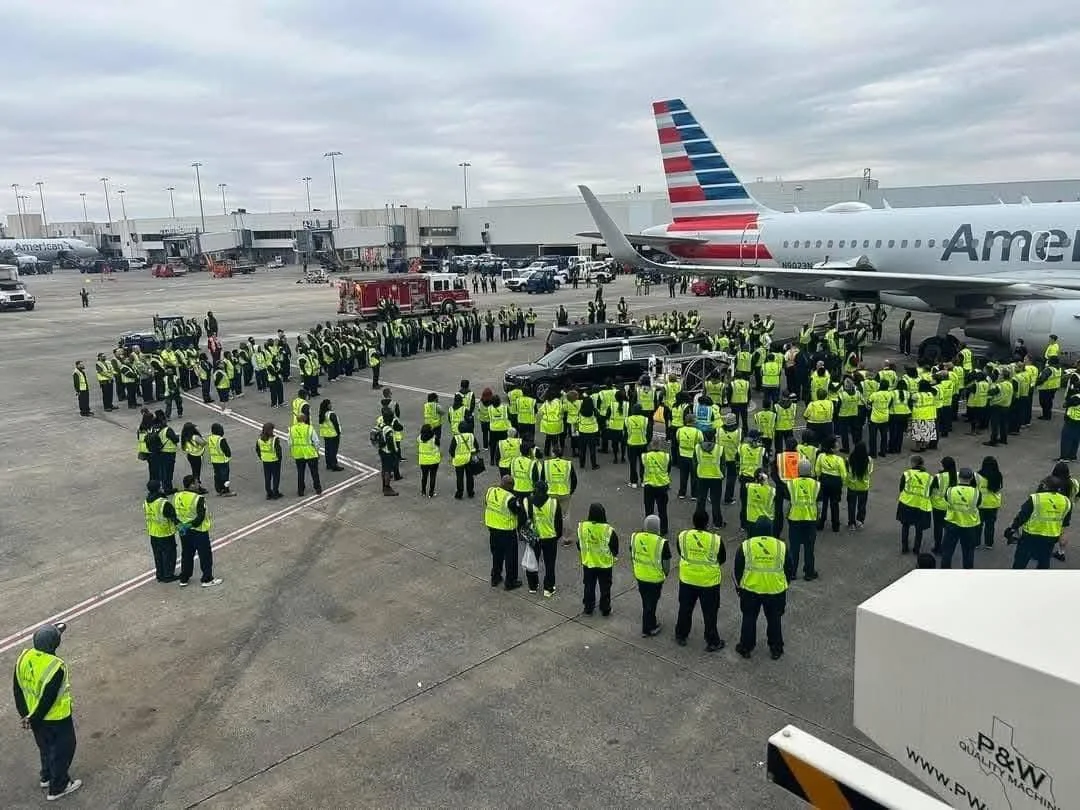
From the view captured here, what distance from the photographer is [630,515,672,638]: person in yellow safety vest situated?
8156mm

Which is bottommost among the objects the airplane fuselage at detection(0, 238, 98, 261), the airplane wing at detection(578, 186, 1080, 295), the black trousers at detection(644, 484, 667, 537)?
the black trousers at detection(644, 484, 667, 537)

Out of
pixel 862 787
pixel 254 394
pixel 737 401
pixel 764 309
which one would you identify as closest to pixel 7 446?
pixel 254 394

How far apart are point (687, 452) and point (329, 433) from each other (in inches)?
276

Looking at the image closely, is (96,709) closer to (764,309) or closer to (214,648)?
(214,648)

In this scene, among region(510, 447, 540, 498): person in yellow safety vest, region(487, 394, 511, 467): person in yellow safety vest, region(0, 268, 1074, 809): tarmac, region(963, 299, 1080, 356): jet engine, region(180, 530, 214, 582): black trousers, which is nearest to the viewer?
region(0, 268, 1074, 809): tarmac

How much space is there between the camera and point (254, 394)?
77.1 ft

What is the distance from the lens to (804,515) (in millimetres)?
9758

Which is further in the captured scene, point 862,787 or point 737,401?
point 737,401

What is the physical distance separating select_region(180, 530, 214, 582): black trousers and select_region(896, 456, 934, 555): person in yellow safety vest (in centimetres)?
953

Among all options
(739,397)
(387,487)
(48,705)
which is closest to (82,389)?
(387,487)

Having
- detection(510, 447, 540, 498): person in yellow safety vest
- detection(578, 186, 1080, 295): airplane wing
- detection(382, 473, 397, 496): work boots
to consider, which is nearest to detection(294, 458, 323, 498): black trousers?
detection(382, 473, 397, 496): work boots

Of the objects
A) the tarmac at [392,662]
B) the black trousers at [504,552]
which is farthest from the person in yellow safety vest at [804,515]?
the black trousers at [504,552]

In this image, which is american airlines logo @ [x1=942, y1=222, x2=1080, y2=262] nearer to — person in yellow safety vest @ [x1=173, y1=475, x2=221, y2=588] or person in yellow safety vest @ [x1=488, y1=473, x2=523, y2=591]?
person in yellow safety vest @ [x1=488, y1=473, x2=523, y2=591]

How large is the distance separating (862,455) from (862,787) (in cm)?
928
